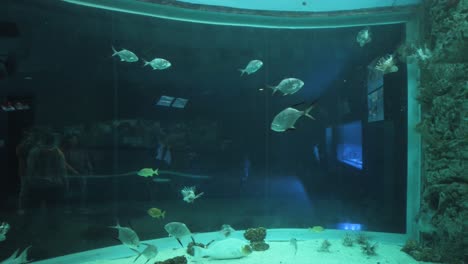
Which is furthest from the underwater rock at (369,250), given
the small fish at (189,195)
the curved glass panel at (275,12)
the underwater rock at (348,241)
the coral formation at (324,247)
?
the curved glass panel at (275,12)

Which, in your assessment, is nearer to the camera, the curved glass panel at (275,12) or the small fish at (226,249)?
the small fish at (226,249)

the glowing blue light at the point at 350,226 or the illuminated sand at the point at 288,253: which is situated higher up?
the glowing blue light at the point at 350,226

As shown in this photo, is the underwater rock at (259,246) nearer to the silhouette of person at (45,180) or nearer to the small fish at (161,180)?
the small fish at (161,180)

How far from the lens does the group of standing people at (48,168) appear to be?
236 inches

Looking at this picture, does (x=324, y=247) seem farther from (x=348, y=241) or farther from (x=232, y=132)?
(x=232, y=132)

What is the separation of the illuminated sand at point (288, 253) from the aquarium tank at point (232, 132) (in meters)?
0.04

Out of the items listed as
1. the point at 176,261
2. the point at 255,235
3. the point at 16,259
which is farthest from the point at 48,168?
the point at 255,235

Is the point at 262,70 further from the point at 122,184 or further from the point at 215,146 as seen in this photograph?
the point at 122,184

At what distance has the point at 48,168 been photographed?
20.4 feet

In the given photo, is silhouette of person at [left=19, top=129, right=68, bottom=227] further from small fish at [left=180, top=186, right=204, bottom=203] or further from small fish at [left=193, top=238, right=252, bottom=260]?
small fish at [left=193, top=238, right=252, bottom=260]

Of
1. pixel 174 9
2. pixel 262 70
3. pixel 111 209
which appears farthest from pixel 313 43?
pixel 111 209

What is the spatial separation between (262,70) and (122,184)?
4.92 metres

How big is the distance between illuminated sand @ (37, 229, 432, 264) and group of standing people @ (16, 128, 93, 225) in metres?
1.18

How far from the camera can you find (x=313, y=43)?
848 cm
